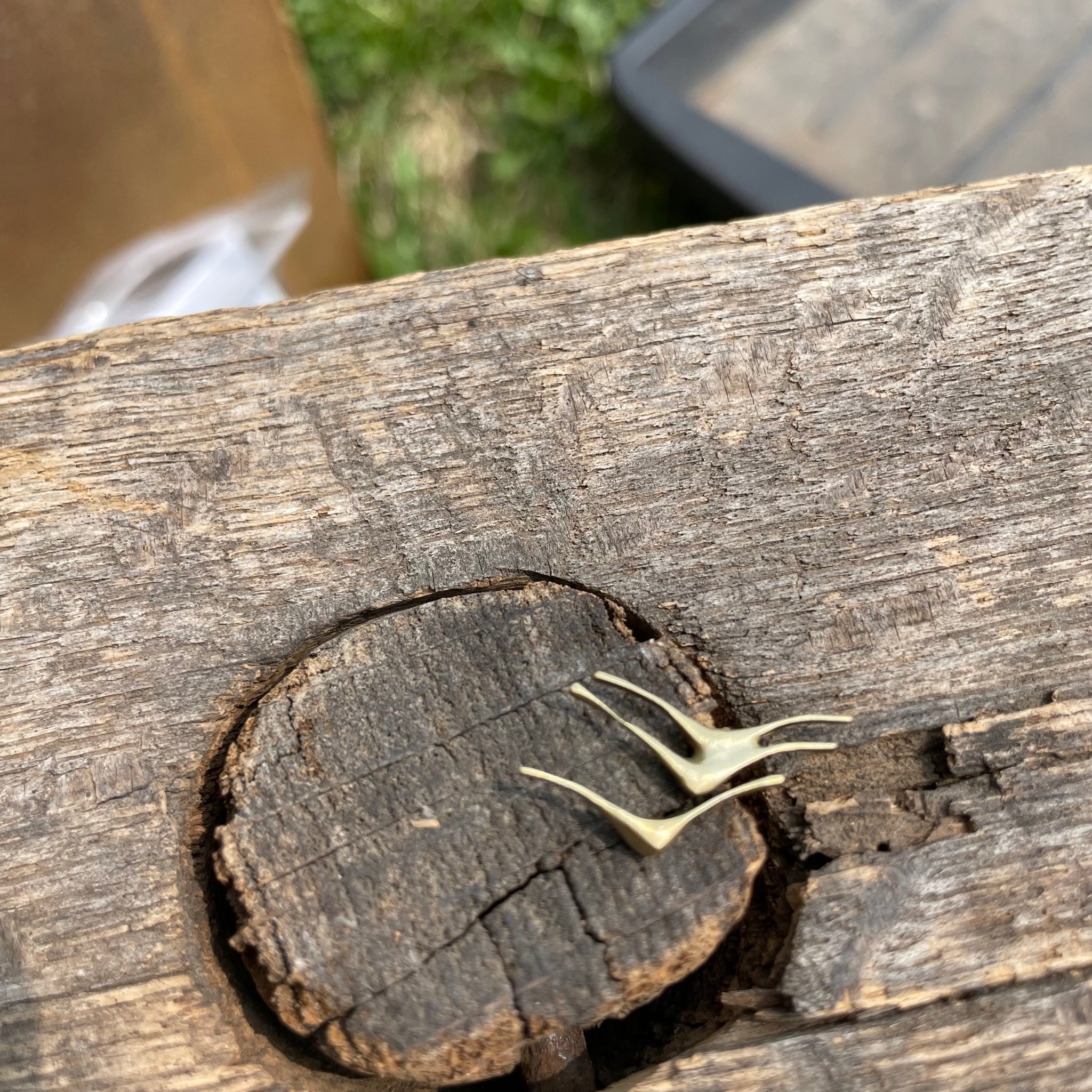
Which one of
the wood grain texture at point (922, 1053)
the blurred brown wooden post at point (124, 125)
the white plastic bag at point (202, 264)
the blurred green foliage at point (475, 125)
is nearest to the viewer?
the wood grain texture at point (922, 1053)

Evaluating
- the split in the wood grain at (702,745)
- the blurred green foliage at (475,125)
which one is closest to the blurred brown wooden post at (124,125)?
the blurred green foliage at (475,125)

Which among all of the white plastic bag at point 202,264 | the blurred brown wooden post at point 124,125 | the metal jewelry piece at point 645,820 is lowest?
the metal jewelry piece at point 645,820

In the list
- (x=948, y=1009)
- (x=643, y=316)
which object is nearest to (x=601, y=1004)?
(x=948, y=1009)

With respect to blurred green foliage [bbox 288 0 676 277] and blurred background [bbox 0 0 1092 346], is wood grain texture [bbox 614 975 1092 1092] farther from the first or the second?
blurred green foliage [bbox 288 0 676 277]

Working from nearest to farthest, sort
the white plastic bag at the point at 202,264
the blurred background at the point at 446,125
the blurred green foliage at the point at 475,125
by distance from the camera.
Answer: the blurred background at the point at 446,125
the white plastic bag at the point at 202,264
the blurred green foliage at the point at 475,125

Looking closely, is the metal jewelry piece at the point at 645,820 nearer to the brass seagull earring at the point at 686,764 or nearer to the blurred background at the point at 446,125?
the brass seagull earring at the point at 686,764

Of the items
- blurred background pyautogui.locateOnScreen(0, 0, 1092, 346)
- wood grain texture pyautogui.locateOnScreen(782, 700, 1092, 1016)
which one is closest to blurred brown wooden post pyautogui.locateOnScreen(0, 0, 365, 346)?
blurred background pyautogui.locateOnScreen(0, 0, 1092, 346)
